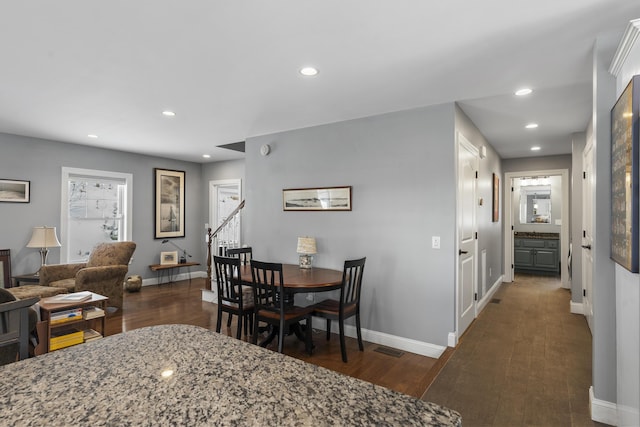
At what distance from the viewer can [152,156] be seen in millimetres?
6492

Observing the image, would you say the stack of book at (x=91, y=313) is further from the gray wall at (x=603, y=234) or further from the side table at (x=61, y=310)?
the gray wall at (x=603, y=234)

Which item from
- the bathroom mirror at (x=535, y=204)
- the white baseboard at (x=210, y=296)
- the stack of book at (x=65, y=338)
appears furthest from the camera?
the bathroom mirror at (x=535, y=204)

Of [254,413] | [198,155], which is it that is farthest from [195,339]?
[198,155]

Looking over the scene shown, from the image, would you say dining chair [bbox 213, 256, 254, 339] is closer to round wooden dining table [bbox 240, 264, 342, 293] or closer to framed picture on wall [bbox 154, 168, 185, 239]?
round wooden dining table [bbox 240, 264, 342, 293]

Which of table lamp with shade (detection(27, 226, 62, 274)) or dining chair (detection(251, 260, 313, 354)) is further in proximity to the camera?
table lamp with shade (detection(27, 226, 62, 274))

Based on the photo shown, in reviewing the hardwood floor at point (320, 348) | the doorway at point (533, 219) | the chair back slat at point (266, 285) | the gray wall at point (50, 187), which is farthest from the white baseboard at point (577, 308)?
the gray wall at point (50, 187)

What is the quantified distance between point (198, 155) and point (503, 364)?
5.69 meters

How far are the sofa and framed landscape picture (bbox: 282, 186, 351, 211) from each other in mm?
2452

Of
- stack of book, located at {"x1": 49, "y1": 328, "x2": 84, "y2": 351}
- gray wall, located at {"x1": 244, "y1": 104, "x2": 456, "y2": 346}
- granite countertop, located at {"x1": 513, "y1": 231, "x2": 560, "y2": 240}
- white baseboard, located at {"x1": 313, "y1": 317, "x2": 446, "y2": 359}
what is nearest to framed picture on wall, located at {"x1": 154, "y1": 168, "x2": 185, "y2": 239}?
gray wall, located at {"x1": 244, "y1": 104, "x2": 456, "y2": 346}

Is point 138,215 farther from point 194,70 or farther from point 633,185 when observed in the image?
point 633,185

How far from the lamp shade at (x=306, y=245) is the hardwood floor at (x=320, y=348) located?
96cm

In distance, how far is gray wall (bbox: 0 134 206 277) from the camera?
4.80 m

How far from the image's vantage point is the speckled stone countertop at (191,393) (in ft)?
2.35

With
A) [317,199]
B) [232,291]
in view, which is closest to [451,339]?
[317,199]
